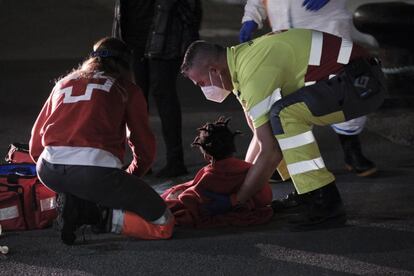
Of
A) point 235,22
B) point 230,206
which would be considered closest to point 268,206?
point 230,206

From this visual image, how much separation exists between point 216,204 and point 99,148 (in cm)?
79

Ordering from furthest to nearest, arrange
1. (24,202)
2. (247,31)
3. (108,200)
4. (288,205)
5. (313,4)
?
(247,31) → (313,4) → (288,205) → (24,202) → (108,200)

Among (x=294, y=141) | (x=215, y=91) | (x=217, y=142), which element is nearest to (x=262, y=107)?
(x=294, y=141)

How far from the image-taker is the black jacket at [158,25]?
5.32 metres

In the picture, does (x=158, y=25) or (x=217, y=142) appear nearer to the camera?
(x=217, y=142)

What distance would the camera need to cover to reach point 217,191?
443 cm

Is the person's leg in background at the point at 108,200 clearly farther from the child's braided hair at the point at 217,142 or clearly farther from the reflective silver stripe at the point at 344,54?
the reflective silver stripe at the point at 344,54

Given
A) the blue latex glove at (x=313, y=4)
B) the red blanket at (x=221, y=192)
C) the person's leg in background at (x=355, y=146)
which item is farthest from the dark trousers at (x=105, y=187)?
the blue latex glove at (x=313, y=4)

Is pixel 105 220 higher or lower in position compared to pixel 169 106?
lower

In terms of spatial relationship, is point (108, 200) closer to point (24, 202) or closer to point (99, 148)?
point (99, 148)

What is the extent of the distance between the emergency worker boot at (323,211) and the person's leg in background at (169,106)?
4.77 ft

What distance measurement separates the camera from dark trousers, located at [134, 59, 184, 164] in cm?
543

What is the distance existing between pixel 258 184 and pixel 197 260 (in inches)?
24.2

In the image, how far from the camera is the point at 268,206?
4.58 m
